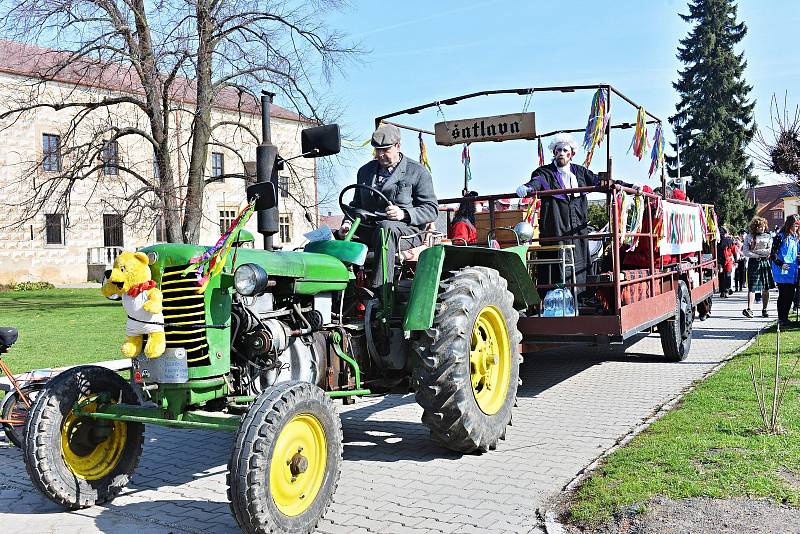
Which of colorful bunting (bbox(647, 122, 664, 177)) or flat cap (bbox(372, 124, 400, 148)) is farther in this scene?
colorful bunting (bbox(647, 122, 664, 177))

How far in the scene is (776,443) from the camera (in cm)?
487

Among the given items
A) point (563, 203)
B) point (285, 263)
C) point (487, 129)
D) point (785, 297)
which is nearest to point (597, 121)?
point (563, 203)

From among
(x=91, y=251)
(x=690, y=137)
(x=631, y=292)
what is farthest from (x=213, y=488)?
(x=690, y=137)

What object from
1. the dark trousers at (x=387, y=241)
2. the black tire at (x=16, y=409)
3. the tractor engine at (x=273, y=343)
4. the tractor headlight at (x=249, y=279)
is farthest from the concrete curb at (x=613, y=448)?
the black tire at (x=16, y=409)

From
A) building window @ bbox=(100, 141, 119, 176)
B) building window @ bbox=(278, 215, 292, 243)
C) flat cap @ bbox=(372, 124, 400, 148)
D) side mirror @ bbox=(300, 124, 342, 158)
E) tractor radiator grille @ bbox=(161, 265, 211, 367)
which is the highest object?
building window @ bbox=(100, 141, 119, 176)

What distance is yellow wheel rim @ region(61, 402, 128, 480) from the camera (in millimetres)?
4262

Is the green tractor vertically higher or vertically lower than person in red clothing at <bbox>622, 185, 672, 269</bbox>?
lower

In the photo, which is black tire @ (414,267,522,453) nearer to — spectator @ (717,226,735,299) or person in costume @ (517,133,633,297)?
person in costume @ (517,133,633,297)

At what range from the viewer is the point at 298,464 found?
148 inches

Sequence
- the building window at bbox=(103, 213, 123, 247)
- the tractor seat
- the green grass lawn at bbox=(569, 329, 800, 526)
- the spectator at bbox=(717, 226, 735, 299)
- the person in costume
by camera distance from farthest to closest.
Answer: the building window at bbox=(103, 213, 123, 247) < the spectator at bbox=(717, 226, 735, 299) < the person in costume < the tractor seat < the green grass lawn at bbox=(569, 329, 800, 526)

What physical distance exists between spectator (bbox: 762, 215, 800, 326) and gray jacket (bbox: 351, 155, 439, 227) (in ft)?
25.4

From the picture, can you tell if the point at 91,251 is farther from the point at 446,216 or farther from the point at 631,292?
the point at 631,292

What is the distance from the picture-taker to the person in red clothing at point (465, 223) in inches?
320

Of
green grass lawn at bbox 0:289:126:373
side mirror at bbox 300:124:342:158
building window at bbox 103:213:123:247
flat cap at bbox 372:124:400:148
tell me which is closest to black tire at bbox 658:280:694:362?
flat cap at bbox 372:124:400:148
